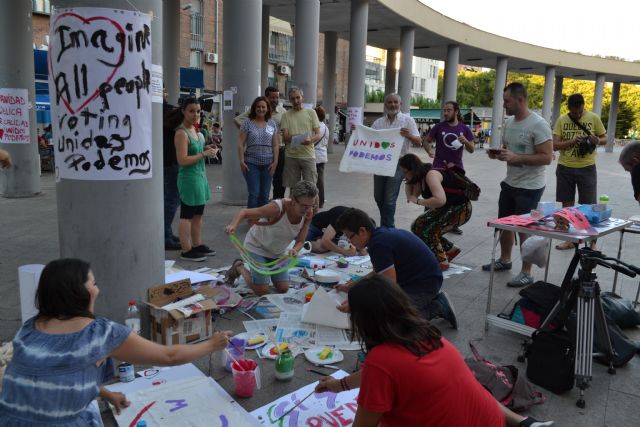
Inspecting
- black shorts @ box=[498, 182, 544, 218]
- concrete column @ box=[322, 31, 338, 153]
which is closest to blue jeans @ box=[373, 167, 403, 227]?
black shorts @ box=[498, 182, 544, 218]

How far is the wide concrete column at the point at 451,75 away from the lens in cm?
2448

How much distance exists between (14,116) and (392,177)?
6819 mm

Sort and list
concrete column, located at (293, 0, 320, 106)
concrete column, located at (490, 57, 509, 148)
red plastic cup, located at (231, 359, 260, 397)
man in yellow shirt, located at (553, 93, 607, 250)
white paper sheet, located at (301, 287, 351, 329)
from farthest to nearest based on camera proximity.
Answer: concrete column, located at (490, 57, 509, 148), concrete column, located at (293, 0, 320, 106), man in yellow shirt, located at (553, 93, 607, 250), white paper sheet, located at (301, 287, 351, 329), red plastic cup, located at (231, 359, 260, 397)

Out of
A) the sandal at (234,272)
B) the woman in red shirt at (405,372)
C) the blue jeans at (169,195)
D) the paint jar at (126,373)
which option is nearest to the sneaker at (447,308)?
the sandal at (234,272)

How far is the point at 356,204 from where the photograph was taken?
9.77 metres

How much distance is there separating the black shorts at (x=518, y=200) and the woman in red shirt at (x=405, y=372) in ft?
12.2

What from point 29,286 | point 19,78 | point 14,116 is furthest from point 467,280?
point 19,78

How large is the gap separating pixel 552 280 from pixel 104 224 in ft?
14.4

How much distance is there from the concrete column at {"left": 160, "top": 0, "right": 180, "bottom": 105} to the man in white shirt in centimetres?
1184

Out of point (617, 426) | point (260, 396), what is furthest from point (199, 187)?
point (617, 426)

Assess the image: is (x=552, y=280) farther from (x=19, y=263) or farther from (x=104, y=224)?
(x=19, y=263)

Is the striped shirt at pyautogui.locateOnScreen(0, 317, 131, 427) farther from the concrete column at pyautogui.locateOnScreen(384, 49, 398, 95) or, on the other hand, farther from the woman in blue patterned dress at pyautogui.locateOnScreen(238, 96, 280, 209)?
the concrete column at pyautogui.locateOnScreen(384, 49, 398, 95)

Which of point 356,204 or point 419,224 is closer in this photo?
point 419,224

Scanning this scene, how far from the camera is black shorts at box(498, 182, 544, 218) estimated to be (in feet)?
17.3
